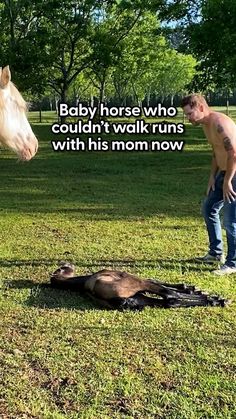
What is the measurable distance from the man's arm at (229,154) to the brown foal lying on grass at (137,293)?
121 cm

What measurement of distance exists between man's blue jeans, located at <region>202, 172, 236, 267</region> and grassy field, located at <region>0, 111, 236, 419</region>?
0.31 meters

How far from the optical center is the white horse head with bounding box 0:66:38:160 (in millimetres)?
3574

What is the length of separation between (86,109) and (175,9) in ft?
32.0

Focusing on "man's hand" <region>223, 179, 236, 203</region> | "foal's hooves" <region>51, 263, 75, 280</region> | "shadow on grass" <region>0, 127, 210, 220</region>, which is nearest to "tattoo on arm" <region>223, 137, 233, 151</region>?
"man's hand" <region>223, 179, 236, 203</region>

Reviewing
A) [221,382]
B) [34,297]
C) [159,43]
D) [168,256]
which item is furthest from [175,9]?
[221,382]

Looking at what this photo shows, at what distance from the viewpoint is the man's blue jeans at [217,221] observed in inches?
220

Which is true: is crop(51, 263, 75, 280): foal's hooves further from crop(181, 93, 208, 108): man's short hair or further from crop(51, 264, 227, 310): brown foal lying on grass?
crop(181, 93, 208, 108): man's short hair

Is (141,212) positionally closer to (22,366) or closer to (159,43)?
(22,366)

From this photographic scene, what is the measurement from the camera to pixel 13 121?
12.3 ft

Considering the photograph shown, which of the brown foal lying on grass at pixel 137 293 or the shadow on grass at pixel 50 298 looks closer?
the brown foal lying on grass at pixel 137 293

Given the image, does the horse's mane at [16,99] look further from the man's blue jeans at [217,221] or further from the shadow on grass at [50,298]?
the man's blue jeans at [217,221]

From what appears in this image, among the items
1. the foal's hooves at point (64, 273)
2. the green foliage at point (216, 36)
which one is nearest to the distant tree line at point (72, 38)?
the green foliage at point (216, 36)

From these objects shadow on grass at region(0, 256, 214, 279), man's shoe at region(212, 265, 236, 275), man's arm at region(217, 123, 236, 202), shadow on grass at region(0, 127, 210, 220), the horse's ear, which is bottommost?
shadow on grass at region(0, 127, 210, 220)

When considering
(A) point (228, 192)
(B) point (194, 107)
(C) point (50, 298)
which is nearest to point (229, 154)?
(A) point (228, 192)
